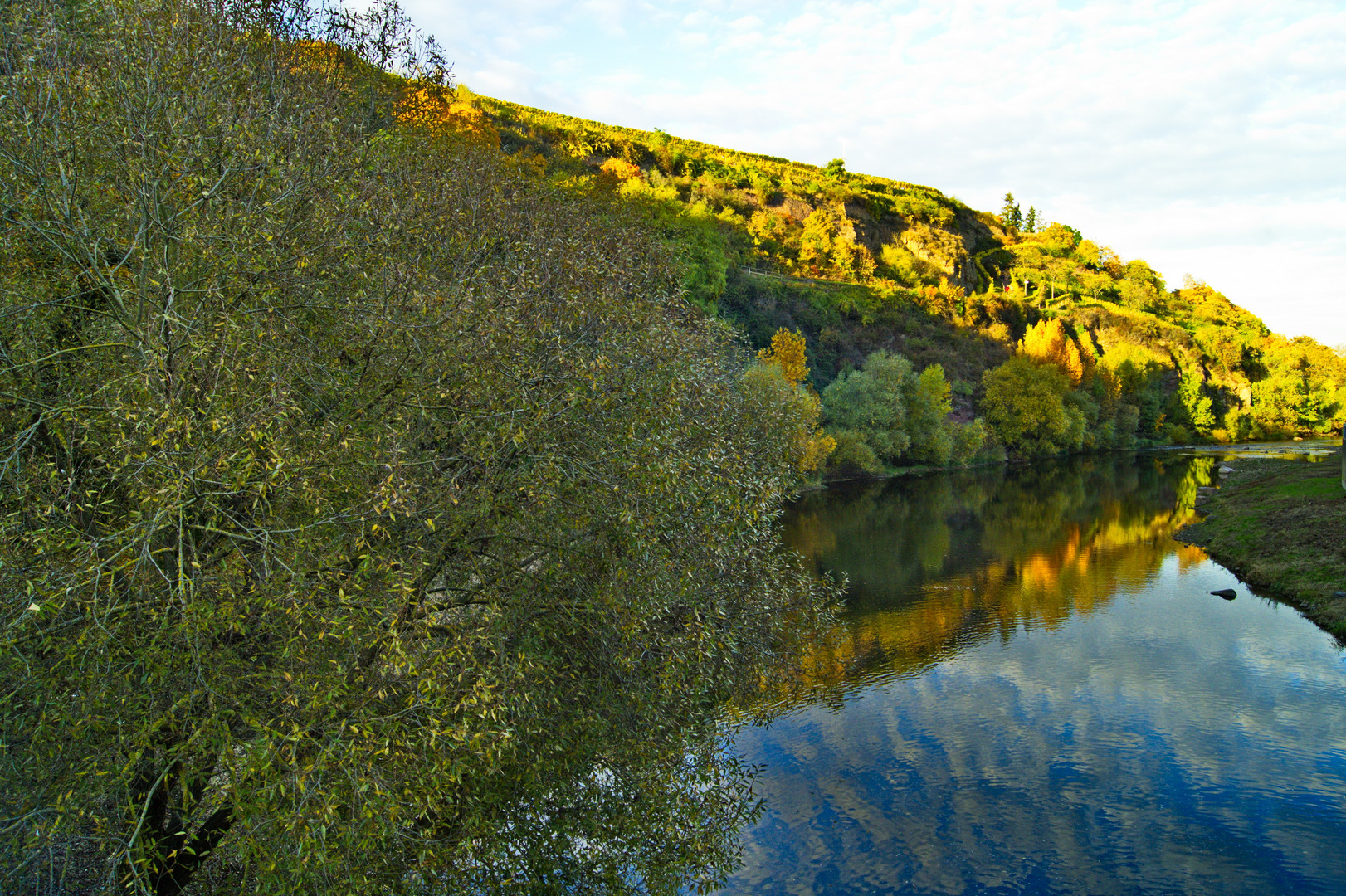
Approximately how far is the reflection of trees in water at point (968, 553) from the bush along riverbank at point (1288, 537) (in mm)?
1699

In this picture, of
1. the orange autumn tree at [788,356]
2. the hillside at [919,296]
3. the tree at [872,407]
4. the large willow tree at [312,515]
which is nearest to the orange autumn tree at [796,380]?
the orange autumn tree at [788,356]

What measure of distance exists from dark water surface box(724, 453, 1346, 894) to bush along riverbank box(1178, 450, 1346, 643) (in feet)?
3.93

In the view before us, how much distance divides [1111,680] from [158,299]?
22147 millimetres

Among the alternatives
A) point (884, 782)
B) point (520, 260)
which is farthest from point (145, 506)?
point (884, 782)

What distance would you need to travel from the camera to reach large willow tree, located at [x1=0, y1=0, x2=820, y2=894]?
21.4 ft

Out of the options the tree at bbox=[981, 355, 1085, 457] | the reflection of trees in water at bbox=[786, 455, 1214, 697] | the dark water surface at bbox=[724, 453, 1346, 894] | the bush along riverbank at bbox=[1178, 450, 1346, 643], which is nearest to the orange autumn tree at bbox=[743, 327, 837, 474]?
the reflection of trees in water at bbox=[786, 455, 1214, 697]

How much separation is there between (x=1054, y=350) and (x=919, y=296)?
16.2m

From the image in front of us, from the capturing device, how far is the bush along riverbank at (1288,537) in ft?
89.5

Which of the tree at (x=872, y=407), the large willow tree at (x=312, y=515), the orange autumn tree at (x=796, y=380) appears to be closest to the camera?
the large willow tree at (x=312, y=515)

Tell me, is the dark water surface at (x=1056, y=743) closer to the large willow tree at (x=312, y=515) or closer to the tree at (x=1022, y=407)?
the large willow tree at (x=312, y=515)

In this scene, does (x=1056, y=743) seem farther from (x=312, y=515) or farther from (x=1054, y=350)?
(x=1054, y=350)

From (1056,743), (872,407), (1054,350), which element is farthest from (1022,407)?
(1056,743)

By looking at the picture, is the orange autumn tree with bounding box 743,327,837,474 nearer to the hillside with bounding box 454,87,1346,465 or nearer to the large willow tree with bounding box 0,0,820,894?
the hillside with bounding box 454,87,1346,465

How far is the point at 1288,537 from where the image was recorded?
33.7 metres
